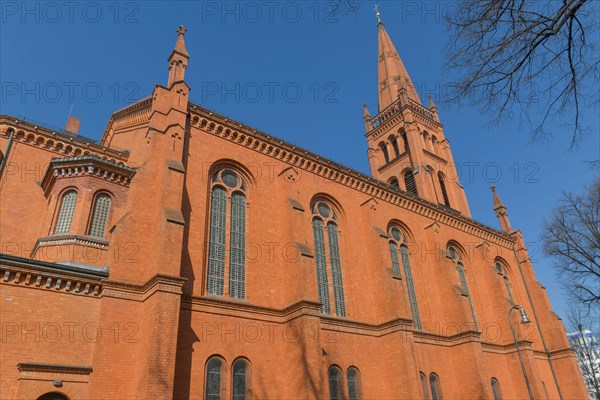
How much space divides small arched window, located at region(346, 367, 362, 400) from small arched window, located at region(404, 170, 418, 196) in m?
22.2

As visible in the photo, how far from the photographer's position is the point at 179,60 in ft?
66.4

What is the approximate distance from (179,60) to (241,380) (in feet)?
49.7

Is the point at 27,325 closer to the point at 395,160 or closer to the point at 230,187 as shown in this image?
the point at 230,187

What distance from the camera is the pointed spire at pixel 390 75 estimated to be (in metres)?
46.8

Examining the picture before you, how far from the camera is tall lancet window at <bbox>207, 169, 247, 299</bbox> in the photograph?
1756 centimetres

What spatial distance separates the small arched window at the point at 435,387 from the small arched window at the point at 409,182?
18.8 m

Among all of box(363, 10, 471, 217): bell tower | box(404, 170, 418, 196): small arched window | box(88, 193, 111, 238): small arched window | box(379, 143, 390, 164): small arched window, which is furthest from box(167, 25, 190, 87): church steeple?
box(379, 143, 390, 164): small arched window

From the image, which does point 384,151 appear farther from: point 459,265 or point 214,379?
point 214,379

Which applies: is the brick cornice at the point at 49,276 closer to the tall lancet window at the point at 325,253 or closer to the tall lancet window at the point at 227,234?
the tall lancet window at the point at 227,234

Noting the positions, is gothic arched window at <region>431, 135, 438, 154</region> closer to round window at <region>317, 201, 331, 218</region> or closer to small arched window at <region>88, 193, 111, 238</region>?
round window at <region>317, 201, 331, 218</region>

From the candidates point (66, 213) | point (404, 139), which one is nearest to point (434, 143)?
point (404, 139)

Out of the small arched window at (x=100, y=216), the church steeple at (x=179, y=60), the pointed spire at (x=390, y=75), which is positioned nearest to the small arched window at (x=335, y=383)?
the small arched window at (x=100, y=216)

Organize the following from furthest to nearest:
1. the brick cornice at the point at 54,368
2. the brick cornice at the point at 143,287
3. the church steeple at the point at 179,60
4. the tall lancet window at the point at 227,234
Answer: the church steeple at the point at 179,60 < the tall lancet window at the point at 227,234 < the brick cornice at the point at 143,287 < the brick cornice at the point at 54,368

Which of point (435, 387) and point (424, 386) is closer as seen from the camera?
point (424, 386)
